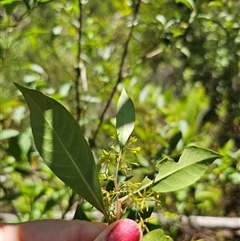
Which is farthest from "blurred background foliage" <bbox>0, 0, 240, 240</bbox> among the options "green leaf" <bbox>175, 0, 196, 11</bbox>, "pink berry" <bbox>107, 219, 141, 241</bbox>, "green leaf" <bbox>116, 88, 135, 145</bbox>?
"pink berry" <bbox>107, 219, 141, 241</bbox>

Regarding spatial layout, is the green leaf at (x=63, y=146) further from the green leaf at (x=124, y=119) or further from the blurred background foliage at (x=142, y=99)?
the blurred background foliage at (x=142, y=99)

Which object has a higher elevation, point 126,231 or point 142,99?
point 126,231

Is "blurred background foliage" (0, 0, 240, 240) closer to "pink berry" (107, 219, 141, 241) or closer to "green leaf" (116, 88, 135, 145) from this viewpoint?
"green leaf" (116, 88, 135, 145)

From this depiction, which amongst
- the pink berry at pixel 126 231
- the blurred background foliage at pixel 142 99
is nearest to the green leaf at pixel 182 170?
the pink berry at pixel 126 231

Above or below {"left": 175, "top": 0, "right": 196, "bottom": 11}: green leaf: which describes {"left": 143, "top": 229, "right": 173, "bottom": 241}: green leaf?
below

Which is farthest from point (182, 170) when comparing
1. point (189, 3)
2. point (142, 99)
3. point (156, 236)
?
point (142, 99)

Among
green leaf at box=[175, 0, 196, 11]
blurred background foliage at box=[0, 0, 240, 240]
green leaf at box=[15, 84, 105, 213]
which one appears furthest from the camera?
blurred background foliage at box=[0, 0, 240, 240]

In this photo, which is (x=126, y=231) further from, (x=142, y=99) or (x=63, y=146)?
(x=142, y=99)
